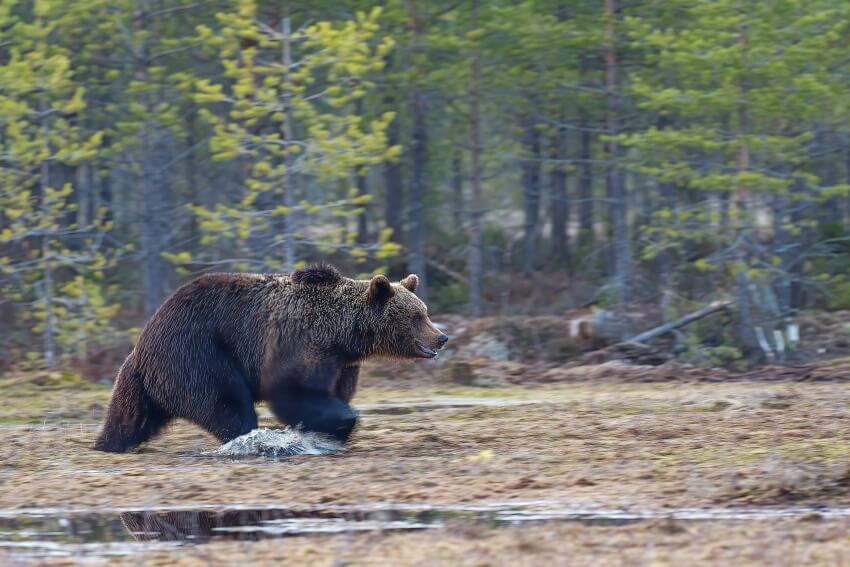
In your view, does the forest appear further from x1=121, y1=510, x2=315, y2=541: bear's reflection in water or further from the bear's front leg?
x1=121, y1=510, x2=315, y2=541: bear's reflection in water

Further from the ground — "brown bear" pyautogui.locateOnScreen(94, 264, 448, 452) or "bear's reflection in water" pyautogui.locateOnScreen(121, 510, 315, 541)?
"brown bear" pyautogui.locateOnScreen(94, 264, 448, 452)

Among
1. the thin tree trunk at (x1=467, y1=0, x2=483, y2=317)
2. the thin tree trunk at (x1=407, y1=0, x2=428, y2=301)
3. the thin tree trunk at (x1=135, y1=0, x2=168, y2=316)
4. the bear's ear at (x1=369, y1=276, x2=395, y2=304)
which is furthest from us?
the thin tree trunk at (x1=407, y1=0, x2=428, y2=301)

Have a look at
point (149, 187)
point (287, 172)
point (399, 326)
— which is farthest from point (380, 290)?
point (149, 187)

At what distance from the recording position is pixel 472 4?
70.7 ft

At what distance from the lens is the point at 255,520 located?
7406mm

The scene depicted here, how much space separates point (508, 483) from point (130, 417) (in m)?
3.71

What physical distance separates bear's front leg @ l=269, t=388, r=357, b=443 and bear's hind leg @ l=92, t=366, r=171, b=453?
3.50ft

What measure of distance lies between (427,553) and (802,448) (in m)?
4.17

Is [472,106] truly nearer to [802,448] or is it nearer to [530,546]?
[802,448]

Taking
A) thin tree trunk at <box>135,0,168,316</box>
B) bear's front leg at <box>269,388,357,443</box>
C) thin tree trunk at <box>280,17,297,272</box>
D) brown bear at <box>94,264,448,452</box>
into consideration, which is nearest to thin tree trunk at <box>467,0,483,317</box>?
thin tree trunk at <box>280,17,297,272</box>

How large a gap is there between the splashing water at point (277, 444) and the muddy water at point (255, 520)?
82.2 inches

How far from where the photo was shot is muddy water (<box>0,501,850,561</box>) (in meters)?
6.88

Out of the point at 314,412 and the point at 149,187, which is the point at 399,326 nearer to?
the point at 314,412

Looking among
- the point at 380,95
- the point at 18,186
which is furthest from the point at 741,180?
the point at 18,186
